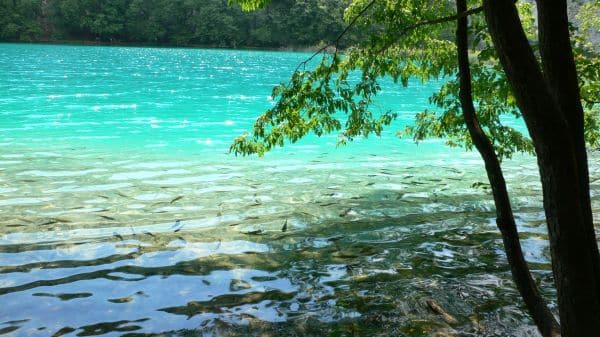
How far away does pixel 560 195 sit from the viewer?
9.43 ft

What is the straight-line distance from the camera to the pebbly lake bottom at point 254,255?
17.5 ft

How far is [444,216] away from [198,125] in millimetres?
15751

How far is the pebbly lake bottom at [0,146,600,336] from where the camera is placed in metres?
5.33

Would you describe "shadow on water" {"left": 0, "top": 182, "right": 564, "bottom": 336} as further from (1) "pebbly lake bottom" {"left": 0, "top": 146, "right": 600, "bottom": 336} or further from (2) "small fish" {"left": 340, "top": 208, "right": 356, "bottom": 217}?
(2) "small fish" {"left": 340, "top": 208, "right": 356, "bottom": 217}

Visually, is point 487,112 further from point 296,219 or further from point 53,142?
point 53,142

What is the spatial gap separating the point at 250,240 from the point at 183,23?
120531 millimetres

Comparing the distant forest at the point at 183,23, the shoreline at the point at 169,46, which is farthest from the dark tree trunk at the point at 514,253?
the distant forest at the point at 183,23

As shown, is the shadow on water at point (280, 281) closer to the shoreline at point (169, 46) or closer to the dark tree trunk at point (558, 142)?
the dark tree trunk at point (558, 142)

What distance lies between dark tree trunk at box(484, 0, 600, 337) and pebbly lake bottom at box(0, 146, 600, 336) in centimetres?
208

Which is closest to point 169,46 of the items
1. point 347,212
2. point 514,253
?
point 347,212

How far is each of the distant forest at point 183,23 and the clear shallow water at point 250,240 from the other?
98.7 meters

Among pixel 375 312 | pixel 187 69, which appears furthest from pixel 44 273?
pixel 187 69

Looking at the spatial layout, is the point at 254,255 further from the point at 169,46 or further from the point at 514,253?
the point at 169,46

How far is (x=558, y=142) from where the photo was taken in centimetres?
283
